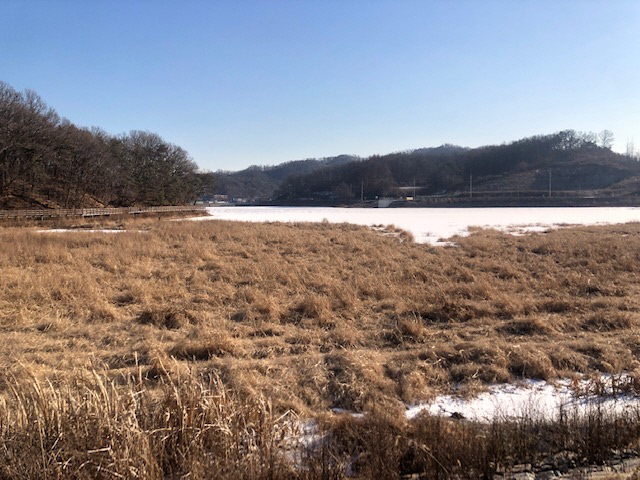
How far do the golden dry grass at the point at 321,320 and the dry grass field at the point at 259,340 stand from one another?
42 mm

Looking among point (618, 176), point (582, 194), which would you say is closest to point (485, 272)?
point (582, 194)

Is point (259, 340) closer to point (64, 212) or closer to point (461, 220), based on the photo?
point (461, 220)

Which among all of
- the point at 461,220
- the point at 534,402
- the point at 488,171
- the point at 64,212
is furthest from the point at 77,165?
the point at 488,171

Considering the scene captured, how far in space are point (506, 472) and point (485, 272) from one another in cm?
1082

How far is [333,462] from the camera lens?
3352mm

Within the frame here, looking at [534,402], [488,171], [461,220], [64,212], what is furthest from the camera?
[488,171]

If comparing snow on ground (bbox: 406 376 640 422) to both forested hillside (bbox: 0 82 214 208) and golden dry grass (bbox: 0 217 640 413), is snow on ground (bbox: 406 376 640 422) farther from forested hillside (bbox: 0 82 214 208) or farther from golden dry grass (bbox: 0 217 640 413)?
forested hillside (bbox: 0 82 214 208)

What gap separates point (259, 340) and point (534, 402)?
14.1ft

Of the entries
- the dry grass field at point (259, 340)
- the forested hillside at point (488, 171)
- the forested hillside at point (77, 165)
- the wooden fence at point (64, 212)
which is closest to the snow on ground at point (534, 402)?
the dry grass field at point (259, 340)

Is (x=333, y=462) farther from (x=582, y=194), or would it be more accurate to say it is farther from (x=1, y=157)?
(x=582, y=194)

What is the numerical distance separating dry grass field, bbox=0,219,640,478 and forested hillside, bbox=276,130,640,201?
389 ft

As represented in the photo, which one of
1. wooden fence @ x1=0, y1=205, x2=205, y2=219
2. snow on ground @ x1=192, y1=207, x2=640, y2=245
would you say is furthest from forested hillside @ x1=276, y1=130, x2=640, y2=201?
wooden fence @ x1=0, y1=205, x2=205, y2=219

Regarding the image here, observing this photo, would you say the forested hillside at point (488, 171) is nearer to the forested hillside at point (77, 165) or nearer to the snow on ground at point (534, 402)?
the forested hillside at point (77, 165)

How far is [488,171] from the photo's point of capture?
15775 centimetres
